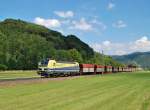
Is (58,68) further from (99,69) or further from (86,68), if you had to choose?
(99,69)

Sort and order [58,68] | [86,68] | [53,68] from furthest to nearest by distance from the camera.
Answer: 1. [86,68]
2. [58,68]
3. [53,68]

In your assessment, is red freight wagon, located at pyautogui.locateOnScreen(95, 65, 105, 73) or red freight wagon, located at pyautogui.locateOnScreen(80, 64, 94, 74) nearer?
red freight wagon, located at pyautogui.locateOnScreen(80, 64, 94, 74)

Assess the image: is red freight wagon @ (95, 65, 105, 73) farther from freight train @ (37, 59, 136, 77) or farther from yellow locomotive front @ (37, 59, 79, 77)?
yellow locomotive front @ (37, 59, 79, 77)

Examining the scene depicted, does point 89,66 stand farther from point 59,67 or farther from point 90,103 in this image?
point 90,103

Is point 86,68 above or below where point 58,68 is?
above

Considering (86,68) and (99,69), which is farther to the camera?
(99,69)

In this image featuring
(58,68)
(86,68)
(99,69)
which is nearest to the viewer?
(58,68)

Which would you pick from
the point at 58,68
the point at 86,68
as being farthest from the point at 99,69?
the point at 58,68

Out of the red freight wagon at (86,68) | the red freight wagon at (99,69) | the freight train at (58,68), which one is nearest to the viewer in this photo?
the freight train at (58,68)

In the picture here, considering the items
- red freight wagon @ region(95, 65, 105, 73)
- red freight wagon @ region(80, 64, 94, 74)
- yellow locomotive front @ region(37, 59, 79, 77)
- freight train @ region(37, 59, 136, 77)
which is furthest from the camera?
red freight wagon @ region(95, 65, 105, 73)

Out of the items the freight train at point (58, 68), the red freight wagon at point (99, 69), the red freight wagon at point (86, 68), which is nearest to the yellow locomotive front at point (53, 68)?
the freight train at point (58, 68)

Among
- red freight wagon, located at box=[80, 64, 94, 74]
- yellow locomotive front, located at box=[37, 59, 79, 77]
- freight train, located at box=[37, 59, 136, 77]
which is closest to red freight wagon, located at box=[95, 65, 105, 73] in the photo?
red freight wagon, located at box=[80, 64, 94, 74]

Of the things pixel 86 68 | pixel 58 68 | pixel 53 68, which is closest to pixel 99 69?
pixel 86 68

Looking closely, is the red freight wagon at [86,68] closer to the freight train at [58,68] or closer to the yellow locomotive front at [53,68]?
the freight train at [58,68]
